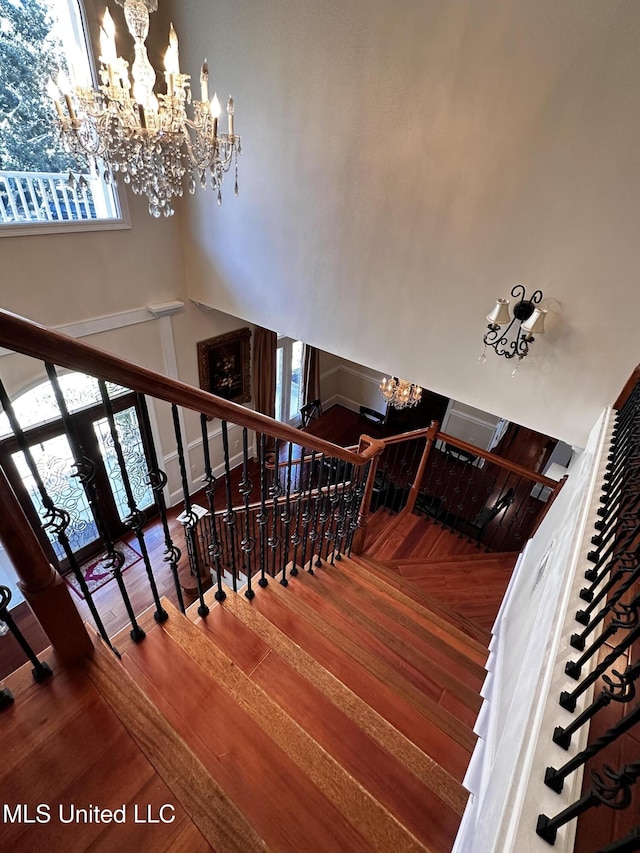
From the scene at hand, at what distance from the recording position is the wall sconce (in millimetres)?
2611

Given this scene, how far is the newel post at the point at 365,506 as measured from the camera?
2791 millimetres

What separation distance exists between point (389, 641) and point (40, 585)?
5.54 ft

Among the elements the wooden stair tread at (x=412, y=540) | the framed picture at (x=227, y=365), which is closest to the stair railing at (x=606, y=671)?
the wooden stair tread at (x=412, y=540)

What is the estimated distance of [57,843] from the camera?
825 mm

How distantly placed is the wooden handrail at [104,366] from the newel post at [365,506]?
4.81 ft

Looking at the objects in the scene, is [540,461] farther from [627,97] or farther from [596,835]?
[596,835]

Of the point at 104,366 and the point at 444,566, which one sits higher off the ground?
the point at 104,366

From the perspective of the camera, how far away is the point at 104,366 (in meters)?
0.91

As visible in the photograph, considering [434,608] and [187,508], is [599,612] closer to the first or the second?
[187,508]

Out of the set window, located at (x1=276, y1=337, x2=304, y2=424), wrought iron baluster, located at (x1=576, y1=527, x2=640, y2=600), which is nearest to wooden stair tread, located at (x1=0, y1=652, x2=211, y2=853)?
wrought iron baluster, located at (x1=576, y1=527, x2=640, y2=600)

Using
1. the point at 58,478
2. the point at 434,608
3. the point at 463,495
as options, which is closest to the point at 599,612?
the point at 434,608

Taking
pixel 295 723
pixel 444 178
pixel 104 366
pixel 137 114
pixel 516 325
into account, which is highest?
pixel 137 114

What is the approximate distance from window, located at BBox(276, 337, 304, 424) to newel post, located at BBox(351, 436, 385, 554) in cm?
407

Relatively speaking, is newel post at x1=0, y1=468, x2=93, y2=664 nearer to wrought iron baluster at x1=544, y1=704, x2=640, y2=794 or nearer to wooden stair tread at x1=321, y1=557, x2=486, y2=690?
wrought iron baluster at x1=544, y1=704, x2=640, y2=794
